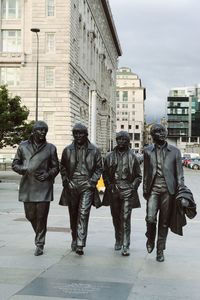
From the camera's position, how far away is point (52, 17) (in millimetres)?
52406

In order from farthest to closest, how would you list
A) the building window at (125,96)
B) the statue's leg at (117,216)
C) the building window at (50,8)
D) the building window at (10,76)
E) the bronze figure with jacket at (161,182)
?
the building window at (125,96), the building window at (10,76), the building window at (50,8), the statue's leg at (117,216), the bronze figure with jacket at (161,182)

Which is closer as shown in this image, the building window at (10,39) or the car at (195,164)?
the building window at (10,39)

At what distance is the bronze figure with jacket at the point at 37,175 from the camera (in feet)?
27.4

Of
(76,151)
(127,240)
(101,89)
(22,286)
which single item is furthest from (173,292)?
(101,89)

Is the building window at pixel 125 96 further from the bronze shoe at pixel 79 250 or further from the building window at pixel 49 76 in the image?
the bronze shoe at pixel 79 250

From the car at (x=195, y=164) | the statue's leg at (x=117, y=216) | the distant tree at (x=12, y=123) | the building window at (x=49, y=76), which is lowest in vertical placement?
the car at (x=195, y=164)

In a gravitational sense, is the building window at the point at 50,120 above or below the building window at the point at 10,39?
below

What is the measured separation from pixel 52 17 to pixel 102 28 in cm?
3540

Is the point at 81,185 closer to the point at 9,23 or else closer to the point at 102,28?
the point at 9,23

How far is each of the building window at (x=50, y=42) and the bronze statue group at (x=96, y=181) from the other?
1781 inches

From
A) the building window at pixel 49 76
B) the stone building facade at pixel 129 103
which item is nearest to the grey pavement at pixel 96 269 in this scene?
the building window at pixel 49 76

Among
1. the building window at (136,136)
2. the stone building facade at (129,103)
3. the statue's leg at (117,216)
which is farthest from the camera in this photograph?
the stone building facade at (129,103)

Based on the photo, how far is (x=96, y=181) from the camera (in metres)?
8.40

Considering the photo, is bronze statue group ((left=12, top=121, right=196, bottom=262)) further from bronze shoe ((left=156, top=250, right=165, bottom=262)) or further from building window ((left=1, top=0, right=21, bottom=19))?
building window ((left=1, top=0, right=21, bottom=19))
